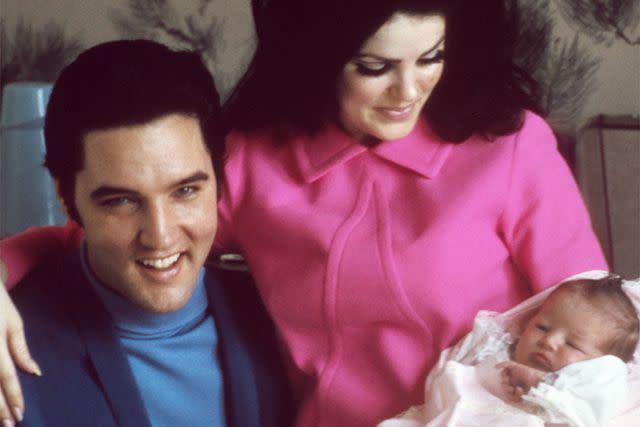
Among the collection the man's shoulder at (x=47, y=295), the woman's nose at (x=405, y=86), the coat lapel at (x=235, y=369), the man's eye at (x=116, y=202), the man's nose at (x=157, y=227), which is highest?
the woman's nose at (x=405, y=86)

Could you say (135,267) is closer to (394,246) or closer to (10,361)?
(10,361)

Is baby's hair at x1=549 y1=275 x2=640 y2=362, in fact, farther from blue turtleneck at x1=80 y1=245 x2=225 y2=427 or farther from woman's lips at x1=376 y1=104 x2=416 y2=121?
blue turtleneck at x1=80 y1=245 x2=225 y2=427

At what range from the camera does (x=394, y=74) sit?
1.17 m

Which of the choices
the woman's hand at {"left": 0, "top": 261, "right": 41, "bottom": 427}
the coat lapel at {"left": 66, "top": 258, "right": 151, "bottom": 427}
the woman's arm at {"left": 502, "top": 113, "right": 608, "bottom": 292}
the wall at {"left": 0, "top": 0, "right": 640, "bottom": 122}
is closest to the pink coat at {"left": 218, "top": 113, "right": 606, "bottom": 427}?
the woman's arm at {"left": 502, "top": 113, "right": 608, "bottom": 292}

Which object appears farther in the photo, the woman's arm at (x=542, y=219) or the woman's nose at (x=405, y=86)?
the woman's arm at (x=542, y=219)

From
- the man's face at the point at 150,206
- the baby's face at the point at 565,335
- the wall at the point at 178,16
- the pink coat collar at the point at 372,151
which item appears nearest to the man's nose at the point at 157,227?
the man's face at the point at 150,206

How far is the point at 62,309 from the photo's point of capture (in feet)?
4.11

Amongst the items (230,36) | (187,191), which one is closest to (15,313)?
(187,191)

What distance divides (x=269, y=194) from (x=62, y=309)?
12.9 inches

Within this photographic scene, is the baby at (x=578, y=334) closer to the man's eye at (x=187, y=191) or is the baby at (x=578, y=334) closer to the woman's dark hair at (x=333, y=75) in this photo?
the woman's dark hair at (x=333, y=75)

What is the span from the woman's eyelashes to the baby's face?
35 cm

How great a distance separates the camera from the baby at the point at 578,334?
46.0 inches

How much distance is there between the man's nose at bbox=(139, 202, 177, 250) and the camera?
1.16 meters

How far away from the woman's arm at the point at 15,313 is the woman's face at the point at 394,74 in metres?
0.49
